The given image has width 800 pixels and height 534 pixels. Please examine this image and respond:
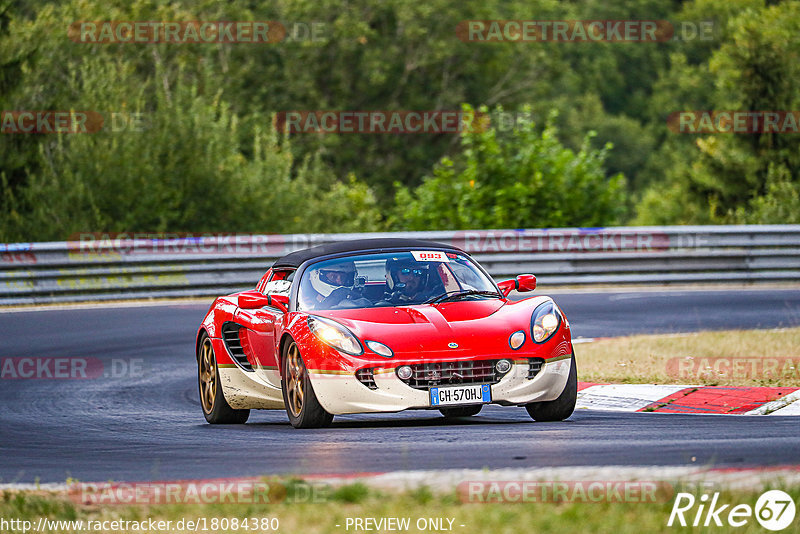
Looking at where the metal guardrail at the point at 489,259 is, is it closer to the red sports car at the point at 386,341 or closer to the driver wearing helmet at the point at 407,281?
the red sports car at the point at 386,341

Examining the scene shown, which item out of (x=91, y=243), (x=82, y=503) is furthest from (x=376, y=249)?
(x=91, y=243)

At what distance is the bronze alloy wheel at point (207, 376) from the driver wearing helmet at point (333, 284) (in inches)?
53.1

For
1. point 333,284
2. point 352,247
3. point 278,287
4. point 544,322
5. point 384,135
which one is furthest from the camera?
point 384,135

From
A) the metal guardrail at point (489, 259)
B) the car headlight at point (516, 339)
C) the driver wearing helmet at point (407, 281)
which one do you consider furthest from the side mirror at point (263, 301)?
the metal guardrail at point (489, 259)

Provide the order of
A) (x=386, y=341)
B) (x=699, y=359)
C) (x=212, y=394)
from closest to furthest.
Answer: (x=386, y=341)
(x=212, y=394)
(x=699, y=359)

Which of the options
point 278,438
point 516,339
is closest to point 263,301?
point 278,438

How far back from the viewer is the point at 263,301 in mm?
9914

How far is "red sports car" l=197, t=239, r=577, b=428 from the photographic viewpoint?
8719 millimetres

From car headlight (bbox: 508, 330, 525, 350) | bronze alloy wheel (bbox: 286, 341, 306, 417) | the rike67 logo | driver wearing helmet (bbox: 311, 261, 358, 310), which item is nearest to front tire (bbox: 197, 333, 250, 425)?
bronze alloy wheel (bbox: 286, 341, 306, 417)

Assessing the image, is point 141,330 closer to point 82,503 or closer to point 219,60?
point 82,503

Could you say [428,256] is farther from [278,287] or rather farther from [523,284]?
[278,287]

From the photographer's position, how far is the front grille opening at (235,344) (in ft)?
33.9

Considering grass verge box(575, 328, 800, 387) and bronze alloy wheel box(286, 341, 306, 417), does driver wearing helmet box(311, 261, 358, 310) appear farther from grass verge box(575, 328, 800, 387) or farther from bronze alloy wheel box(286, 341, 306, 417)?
grass verge box(575, 328, 800, 387)

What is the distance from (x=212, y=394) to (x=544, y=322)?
303cm
